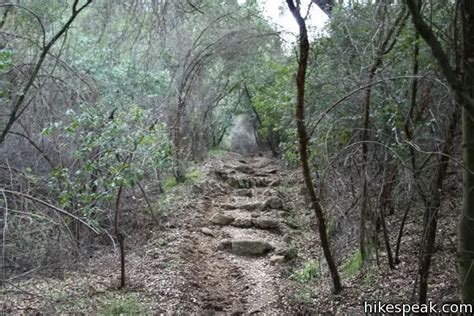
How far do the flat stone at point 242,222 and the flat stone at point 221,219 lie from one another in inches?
5.4

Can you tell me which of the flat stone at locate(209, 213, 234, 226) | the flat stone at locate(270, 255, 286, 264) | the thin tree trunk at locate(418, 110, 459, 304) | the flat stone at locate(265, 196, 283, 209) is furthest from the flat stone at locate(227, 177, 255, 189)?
the thin tree trunk at locate(418, 110, 459, 304)

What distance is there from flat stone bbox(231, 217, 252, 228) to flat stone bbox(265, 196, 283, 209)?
115 centimetres

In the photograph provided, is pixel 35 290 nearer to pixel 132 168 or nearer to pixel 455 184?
pixel 132 168

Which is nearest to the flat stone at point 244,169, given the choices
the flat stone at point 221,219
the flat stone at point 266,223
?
the flat stone at point 221,219

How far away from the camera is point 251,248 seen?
824cm

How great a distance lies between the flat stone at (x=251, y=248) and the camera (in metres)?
8.20

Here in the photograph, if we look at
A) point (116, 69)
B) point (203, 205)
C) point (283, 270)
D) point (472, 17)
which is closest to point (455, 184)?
point (283, 270)

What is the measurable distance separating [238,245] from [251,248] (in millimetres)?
241

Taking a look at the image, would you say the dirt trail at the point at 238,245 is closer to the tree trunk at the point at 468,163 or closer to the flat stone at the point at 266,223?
the flat stone at the point at 266,223

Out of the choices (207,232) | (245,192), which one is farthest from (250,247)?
(245,192)

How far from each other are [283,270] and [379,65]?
12.0 feet

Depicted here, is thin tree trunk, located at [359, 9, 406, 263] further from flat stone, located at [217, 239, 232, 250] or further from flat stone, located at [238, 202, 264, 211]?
flat stone, located at [238, 202, 264, 211]

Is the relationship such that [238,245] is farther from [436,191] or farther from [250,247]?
[436,191]

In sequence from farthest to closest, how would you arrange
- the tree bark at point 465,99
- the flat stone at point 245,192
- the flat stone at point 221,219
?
the flat stone at point 245,192 < the flat stone at point 221,219 < the tree bark at point 465,99
